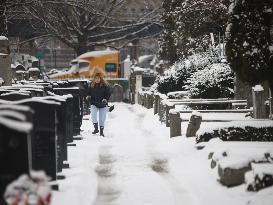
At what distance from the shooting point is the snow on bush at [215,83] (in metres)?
19.8

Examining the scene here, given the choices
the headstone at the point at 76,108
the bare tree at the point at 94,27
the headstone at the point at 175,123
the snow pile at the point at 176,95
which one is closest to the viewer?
the headstone at the point at 175,123

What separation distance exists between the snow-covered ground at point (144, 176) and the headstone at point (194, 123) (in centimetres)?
22

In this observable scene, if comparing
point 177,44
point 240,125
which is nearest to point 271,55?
point 240,125

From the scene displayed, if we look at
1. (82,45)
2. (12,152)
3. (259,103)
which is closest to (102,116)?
(259,103)

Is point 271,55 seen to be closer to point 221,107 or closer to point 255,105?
point 255,105

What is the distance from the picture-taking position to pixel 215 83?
19.9 metres

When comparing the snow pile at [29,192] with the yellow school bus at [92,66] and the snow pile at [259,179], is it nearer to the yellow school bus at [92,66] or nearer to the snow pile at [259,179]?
the snow pile at [259,179]

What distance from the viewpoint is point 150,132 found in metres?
16.5

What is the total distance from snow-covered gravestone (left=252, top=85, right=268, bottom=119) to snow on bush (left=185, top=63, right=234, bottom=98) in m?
5.66

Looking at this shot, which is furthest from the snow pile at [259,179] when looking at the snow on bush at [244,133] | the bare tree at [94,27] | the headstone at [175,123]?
the bare tree at [94,27]

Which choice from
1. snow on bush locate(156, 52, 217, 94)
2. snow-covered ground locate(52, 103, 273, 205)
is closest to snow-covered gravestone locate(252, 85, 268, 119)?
snow-covered ground locate(52, 103, 273, 205)

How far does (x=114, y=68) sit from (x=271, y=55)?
25056 millimetres

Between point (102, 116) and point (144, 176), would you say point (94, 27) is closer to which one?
point (102, 116)

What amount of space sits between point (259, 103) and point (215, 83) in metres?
5.90
